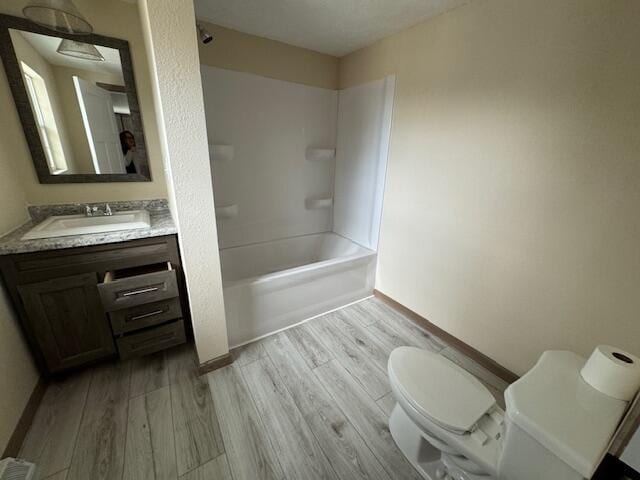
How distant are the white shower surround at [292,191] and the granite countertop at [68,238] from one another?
0.55 m

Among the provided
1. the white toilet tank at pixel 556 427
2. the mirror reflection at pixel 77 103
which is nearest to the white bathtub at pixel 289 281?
the mirror reflection at pixel 77 103

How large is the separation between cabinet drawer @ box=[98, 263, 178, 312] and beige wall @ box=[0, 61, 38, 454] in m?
0.38

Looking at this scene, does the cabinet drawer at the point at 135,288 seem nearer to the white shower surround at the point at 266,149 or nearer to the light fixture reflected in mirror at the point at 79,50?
the white shower surround at the point at 266,149

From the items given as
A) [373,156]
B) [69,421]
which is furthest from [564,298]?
[69,421]

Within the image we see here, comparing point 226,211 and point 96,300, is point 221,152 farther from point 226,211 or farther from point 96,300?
point 96,300

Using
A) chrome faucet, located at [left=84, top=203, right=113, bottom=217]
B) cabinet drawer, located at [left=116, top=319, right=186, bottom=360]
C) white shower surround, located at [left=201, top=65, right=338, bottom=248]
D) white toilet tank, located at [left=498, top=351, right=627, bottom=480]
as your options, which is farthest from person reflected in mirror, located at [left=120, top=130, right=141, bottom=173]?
white toilet tank, located at [left=498, top=351, right=627, bottom=480]

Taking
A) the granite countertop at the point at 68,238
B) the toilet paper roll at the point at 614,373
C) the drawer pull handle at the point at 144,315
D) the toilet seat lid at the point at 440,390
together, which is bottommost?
the drawer pull handle at the point at 144,315

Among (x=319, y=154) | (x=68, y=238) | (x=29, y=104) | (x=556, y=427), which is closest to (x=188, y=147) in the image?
(x=68, y=238)

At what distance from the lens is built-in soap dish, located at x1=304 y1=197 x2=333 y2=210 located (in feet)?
9.04

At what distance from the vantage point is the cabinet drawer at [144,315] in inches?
58.1

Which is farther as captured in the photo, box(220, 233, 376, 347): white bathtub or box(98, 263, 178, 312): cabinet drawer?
box(220, 233, 376, 347): white bathtub

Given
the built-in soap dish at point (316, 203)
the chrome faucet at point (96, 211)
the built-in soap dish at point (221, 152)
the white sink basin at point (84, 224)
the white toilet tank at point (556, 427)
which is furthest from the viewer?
the built-in soap dish at point (316, 203)

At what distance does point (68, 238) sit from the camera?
134 centimetres

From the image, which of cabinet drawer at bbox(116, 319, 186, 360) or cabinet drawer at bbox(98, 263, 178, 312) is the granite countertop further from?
cabinet drawer at bbox(116, 319, 186, 360)
